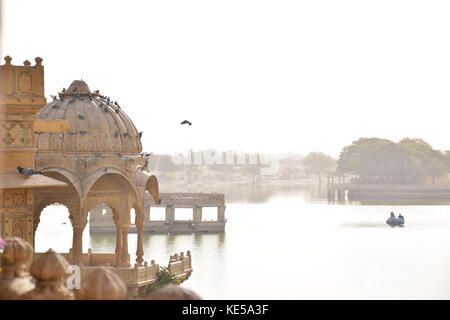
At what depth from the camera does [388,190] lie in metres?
142

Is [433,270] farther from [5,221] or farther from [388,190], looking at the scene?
[388,190]

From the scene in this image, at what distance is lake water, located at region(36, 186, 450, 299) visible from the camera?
159 feet

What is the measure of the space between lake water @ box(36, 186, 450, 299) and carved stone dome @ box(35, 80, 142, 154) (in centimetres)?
1846

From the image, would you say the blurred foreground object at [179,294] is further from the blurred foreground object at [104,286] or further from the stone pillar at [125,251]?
the stone pillar at [125,251]

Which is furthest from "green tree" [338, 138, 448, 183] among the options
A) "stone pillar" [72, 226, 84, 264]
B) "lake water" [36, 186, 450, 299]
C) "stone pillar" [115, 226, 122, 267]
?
"stone pillar" [72, 226, 84, 264]

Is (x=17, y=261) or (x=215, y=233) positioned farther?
(x=215, y=233)

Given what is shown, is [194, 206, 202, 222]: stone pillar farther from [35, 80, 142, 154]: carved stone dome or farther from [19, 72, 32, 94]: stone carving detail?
[19, 72, 32, 94]: stone carving detail

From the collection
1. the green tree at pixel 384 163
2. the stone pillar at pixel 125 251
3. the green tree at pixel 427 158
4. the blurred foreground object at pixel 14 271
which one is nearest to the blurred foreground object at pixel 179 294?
the blurred foreground object at pixel 14 271

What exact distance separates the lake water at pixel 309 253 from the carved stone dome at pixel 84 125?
727 inches
